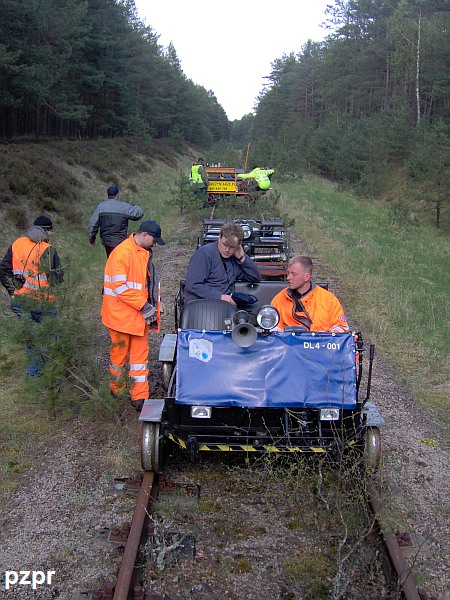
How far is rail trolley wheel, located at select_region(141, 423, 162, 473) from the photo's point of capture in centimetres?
500

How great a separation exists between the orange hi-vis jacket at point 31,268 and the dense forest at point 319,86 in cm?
1951

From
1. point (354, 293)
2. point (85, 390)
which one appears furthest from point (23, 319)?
point (354, 293)

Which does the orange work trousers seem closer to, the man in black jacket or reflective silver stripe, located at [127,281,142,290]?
reflective silver stripe, located at [127,281,142,290]

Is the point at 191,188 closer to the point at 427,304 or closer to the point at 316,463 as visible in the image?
the point at 427,304

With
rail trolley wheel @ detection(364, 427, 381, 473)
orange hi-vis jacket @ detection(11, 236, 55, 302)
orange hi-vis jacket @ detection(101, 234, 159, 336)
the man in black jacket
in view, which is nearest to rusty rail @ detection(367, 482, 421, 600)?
rail trolley wheel @ detection(364, 427, 381, 473)

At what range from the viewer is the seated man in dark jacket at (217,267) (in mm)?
6613

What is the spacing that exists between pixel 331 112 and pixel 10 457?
189 ft

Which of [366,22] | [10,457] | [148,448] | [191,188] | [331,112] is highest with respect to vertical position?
[366,22]

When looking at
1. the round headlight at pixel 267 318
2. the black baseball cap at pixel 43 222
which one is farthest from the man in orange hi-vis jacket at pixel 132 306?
the round headlight at pixel 267 318

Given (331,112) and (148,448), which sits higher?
(331,112)

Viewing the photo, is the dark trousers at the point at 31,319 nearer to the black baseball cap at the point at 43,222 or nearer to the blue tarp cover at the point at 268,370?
the black baseball cap at the point at 43,222

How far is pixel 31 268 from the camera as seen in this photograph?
6508 mm

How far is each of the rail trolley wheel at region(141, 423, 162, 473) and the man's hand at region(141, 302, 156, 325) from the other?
4.43 feet

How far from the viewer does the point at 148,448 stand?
5.00 metres
